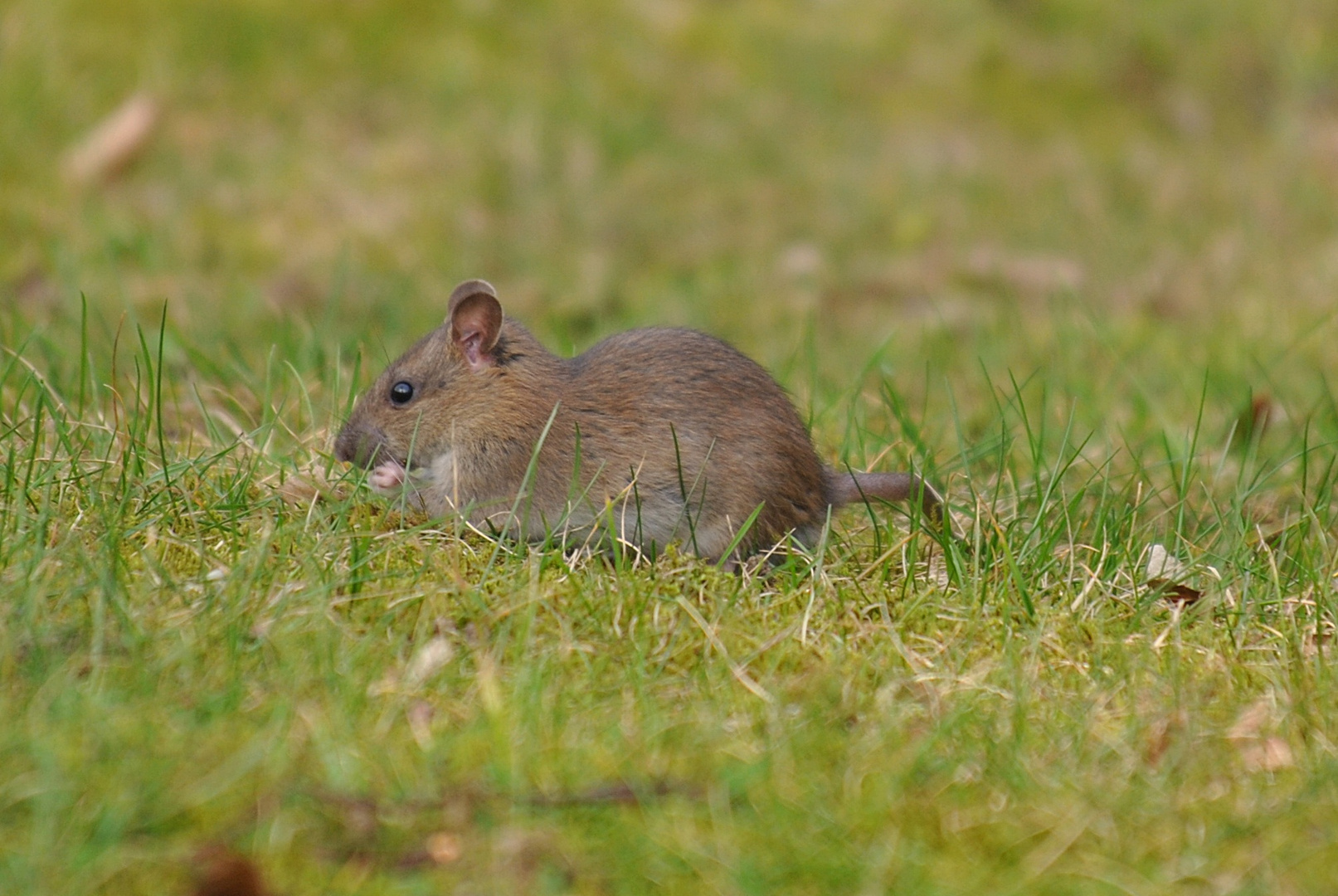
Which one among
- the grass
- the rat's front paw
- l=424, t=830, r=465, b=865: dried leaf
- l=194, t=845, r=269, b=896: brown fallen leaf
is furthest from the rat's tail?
l=194, t=845, r=269, b=896: brown fallen leaf

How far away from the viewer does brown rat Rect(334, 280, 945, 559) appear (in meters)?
3.98

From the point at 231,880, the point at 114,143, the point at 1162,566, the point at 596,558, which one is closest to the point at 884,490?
the point at 1162,566

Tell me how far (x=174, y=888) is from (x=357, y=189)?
21.8 ft

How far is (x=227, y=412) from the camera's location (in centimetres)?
500

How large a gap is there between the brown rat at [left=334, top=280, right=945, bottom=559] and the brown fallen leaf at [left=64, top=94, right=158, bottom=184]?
4.66 meters

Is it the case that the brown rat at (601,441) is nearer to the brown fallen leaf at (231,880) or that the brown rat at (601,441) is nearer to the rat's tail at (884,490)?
the rat's tail at (884,490)

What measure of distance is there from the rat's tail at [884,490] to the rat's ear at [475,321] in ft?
3.45

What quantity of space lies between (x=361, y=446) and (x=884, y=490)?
1504 mm

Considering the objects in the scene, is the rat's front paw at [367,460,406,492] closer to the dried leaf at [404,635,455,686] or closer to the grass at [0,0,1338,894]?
the grass at [0,0,1338,894]

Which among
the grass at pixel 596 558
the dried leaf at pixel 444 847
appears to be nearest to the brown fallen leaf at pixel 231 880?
the grass at pixel 596 558

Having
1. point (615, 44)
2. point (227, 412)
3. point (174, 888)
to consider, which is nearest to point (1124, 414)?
point (227, 412)

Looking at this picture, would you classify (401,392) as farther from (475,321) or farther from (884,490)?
(884,490)

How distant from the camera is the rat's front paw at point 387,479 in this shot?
4039mm

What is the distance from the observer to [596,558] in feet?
12.5
